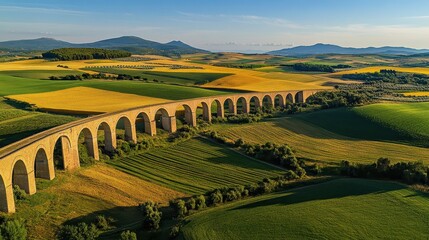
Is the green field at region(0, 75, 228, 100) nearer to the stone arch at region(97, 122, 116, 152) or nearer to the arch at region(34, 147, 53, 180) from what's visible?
the stone arch at region(97, 122, 116, 152)

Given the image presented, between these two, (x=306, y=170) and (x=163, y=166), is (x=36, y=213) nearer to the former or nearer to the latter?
(x=163, y=166)

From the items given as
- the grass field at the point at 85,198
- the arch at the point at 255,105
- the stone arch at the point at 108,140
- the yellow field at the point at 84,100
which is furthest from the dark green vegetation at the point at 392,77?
the grass field at the point at 85,198

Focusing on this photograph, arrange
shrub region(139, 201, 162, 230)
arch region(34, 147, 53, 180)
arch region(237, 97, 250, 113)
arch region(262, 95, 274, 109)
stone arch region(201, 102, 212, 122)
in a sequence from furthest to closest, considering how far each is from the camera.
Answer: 1. arch region(262, 95, 274, 109)
2. arch region(237, 97, 250, 113)
3. stone arch region(201, 102, 212, 122)
4. arch region(34, 147, 53, 180)
5. shrub region(139, 201, 162, 230)

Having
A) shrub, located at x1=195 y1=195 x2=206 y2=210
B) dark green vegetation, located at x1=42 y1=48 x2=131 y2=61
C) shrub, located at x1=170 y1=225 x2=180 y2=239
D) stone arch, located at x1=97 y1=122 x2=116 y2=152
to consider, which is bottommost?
shrub, located at x1=195 y1=195 x2=206 y2=210

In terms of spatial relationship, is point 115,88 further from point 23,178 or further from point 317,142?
point 23,178

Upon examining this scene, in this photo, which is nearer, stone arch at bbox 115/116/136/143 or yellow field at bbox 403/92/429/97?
stone arch at bbox 115/116/136/143

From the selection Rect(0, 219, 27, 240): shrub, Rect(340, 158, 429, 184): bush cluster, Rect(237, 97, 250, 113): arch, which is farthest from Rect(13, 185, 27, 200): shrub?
Rect(237, 97, 250, 113): arch

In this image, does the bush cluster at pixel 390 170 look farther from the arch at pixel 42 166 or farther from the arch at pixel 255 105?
the arch at pixel 255 105
